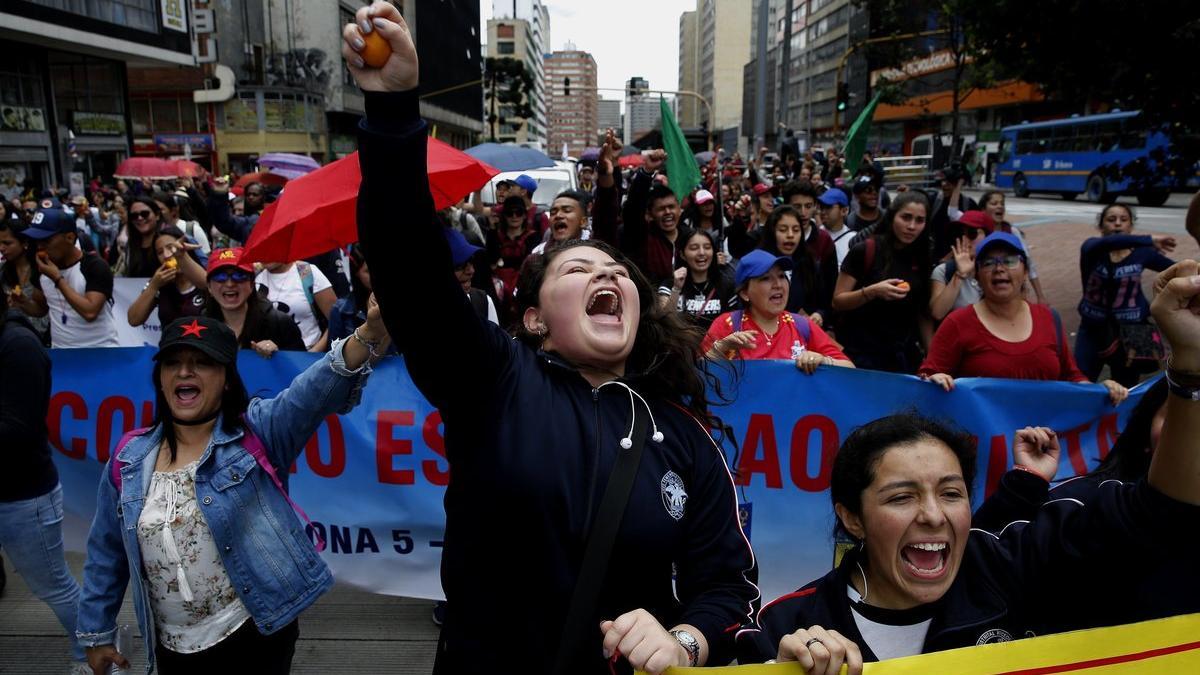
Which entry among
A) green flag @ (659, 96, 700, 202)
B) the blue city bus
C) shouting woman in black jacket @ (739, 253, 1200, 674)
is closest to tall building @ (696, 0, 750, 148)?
the blue city bus

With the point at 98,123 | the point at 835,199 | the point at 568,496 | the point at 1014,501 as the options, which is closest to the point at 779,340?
the point at 1014,501

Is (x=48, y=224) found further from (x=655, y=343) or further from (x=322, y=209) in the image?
(x=655, y=343)

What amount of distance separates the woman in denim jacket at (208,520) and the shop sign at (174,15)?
3914 cm

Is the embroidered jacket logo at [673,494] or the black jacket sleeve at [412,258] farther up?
the black jacket sleeve at [412,258]

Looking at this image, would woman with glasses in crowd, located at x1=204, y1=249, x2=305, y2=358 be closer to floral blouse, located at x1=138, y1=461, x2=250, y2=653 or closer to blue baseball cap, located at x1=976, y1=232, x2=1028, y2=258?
floral blouse, located at x1=138, y1=461, x2=250, y2=653

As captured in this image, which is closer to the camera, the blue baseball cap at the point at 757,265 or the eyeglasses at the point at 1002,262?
the eyeglasses at the point at 1002,262

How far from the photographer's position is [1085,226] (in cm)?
2116

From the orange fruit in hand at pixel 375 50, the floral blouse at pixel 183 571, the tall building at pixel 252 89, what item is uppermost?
the tall building at pixel 252 89

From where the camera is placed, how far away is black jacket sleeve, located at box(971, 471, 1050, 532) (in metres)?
2.18

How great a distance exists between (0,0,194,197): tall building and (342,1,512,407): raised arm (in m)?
24.9

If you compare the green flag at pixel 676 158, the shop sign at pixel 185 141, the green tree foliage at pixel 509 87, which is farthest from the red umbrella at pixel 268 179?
the green tree foliage at pixel 509 87

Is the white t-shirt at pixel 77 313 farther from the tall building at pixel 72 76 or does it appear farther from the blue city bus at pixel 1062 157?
the blue city bus at pixel 1062 157

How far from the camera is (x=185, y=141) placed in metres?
50.4

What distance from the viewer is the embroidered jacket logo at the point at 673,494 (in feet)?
5.70
